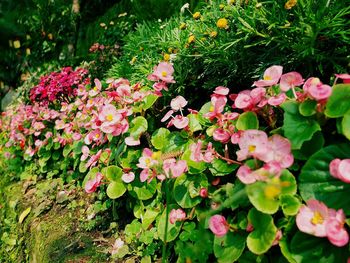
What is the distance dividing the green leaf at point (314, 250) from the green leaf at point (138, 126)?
0.84m

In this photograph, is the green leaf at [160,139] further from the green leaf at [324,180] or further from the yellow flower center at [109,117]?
the green leaf at [324,180]

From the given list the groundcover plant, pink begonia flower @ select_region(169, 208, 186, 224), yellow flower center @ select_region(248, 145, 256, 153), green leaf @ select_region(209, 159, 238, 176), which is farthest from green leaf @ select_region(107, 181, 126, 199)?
yellow flower center @ select_region(248, 145, 256, 153)

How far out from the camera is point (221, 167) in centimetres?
126

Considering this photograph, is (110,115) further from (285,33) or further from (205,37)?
(285,33)

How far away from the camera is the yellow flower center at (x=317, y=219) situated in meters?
0.94

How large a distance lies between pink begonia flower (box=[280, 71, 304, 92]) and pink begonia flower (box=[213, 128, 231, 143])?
0.25 m

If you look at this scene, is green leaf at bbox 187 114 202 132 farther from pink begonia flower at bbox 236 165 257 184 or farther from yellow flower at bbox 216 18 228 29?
pink begonia flower at bbox 236 165 257 184

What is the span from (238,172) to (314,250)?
0.93ft

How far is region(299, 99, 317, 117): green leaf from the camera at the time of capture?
105cm

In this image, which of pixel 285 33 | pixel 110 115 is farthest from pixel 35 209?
pixel 285 33

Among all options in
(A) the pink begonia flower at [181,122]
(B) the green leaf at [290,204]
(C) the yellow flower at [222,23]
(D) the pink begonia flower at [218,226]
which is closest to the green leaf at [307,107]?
(B) the green leaf at [290,204]

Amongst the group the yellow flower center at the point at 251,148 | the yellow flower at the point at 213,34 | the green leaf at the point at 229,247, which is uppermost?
the yellow flower at the point at 213,34

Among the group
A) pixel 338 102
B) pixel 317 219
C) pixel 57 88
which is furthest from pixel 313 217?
pixel 57 88

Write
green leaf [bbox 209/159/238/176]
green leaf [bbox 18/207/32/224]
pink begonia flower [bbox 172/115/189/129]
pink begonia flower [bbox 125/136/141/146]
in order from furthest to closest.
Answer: green leaf [bbox 18/207/32/224] < pink begonia flower [bbox 125/136/141/146] < pink begonia flower [bbox 172/115/189/129] < green leaf [bbox 209/159/238/176]
